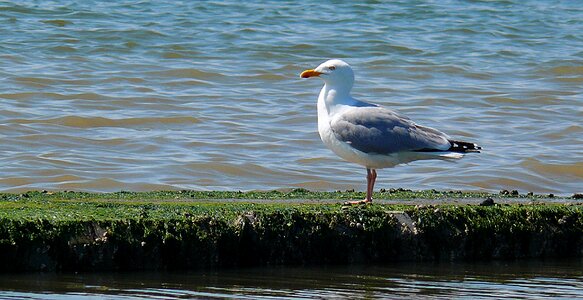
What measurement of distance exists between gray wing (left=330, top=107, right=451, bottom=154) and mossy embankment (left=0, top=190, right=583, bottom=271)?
15.9 inches

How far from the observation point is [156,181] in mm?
9547

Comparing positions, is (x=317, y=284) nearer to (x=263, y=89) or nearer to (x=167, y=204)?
(x=167, y=204)

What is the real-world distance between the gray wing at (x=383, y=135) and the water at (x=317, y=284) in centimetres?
131

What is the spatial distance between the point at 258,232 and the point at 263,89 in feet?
29.3

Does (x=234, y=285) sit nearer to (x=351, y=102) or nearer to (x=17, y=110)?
(x=351, y=102)

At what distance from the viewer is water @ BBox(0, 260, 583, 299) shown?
4845 millimetres

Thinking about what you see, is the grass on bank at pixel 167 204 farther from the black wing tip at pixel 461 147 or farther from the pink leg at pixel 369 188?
the black wing tip at pixel 461 147

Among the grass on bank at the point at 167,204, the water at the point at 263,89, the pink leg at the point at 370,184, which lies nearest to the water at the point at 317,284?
the grass on bank at the point at 167,204

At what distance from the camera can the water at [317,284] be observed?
4.84 m

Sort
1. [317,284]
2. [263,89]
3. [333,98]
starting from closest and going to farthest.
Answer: [317,284], [333,98], [263,89]

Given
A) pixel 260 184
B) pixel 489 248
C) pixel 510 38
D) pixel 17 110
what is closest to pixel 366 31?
pixel 510 38

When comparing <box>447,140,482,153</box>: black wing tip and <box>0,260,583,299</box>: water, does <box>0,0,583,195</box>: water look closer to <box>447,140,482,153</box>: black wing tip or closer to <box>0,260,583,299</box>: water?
<box>447,140,482,153</box>: black wing tip

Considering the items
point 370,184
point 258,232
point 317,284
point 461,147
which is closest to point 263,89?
point 370,184

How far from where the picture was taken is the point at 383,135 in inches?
274
